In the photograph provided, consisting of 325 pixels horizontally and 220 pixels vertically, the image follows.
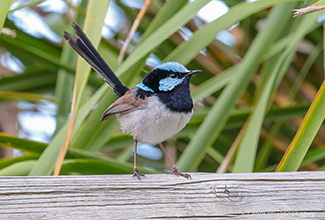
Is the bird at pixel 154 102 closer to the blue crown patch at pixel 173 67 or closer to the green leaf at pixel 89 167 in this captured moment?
the blue crown patch at pixel 173 67

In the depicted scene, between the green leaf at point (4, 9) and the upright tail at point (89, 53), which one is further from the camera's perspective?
the upright tail at point (89, 53)

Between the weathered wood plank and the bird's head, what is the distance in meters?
0.54

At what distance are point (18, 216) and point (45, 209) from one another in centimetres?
6

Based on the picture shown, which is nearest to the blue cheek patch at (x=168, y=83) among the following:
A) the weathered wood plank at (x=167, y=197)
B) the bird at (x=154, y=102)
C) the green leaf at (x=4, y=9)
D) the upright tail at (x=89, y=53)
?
the bird at (x=154, y=102)

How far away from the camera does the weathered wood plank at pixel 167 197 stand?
1.02m

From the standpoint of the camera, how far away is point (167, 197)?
3.71 ft

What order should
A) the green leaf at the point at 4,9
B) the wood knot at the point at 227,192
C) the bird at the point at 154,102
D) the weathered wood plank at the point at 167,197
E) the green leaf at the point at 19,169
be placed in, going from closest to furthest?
the weathered wood plank at the point at 167,197 → the wood knot at the point at 227,192 → the green leaf at the point at 4,9 → the green leaf at the point at 19,169 → the bird at the point at 154,102

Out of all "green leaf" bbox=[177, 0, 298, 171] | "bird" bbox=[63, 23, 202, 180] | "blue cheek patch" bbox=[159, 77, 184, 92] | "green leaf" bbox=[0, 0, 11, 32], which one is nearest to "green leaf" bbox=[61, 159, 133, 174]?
"bird" bbox=[63, 23, 202, 180]

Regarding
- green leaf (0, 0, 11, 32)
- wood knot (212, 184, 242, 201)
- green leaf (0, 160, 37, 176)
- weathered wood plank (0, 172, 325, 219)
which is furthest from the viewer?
green leaf (0, 160, 37, 176)

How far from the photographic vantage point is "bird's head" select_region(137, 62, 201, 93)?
1701mm

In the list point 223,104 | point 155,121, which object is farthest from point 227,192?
point 223,104

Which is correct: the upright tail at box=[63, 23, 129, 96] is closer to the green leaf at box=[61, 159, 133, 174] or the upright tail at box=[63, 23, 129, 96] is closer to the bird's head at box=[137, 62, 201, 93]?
the bird's head at box=[137, 62, 201, 93]

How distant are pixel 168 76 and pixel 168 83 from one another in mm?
31

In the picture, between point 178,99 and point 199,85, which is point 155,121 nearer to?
point 178,99
